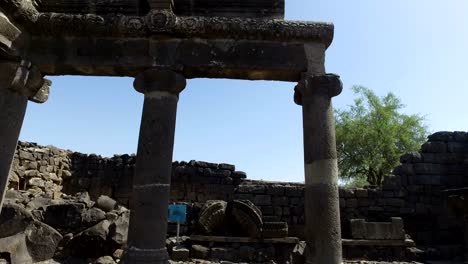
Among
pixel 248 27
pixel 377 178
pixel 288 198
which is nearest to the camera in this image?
pixel 248 27

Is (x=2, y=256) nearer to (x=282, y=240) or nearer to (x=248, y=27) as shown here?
(x=248, y=27)

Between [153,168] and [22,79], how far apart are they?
2.60 meters

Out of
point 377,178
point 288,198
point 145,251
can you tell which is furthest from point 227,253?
point 377,178

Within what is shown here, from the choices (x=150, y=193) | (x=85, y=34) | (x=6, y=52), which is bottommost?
(x=150, y=193)

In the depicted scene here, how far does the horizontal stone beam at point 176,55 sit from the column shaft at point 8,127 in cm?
70

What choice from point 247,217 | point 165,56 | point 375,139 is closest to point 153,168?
point 165,56

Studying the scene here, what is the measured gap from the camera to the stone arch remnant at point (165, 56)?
16.7ft

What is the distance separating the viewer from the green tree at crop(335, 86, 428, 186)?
26.5 meters

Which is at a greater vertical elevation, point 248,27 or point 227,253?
point 248,27

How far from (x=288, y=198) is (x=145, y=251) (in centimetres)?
939

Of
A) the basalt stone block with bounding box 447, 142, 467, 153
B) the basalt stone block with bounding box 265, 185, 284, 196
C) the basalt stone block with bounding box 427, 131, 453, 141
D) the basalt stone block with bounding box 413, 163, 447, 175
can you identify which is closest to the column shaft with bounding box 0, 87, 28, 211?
the basalt stone block with bounding box 265, 185, 284, 196

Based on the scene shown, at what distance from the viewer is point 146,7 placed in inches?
228

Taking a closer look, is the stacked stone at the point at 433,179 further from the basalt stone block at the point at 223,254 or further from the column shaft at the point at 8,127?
the column shaft at the point at 8,127

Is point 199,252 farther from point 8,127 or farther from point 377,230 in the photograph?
point 8,127
